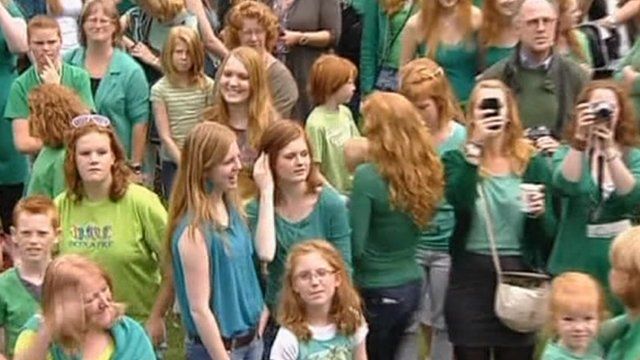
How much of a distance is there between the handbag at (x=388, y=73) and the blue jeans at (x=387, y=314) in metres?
2.93

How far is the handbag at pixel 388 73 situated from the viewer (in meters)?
9.99

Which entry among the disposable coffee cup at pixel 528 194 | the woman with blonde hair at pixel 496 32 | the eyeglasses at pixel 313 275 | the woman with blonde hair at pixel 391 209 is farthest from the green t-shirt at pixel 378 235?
the woman with blonde hair at pixel 496 32

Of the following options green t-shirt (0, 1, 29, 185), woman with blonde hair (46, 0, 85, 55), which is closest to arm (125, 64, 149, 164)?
green t-shirt (0, 1, 29, 185)

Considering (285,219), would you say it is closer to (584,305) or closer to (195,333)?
(195,333)

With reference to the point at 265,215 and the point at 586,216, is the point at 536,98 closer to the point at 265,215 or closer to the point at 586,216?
the point at 586,216

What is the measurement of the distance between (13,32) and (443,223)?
9.80 feet

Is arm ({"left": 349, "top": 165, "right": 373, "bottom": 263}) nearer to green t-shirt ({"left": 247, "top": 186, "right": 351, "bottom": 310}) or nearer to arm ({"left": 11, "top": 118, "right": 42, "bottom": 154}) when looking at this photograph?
green t-shirt ({"left": 247, "top": 186, "right": 351, "bottom": 310})

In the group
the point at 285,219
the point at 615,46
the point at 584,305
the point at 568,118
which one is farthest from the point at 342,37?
the point at 584,305

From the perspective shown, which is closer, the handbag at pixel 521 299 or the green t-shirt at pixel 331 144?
the handbag at pixel 521 299

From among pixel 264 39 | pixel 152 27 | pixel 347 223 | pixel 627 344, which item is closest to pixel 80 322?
pixel 347 223

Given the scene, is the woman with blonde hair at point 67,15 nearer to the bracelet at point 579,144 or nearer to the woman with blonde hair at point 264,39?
the woman with blonde hair at point 264,39

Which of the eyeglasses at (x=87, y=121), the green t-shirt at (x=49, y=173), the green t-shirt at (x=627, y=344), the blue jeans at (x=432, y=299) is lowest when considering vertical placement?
the blue jeans at (x=432, y=299)

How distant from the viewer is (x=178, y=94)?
9.20 m

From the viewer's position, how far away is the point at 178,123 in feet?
30.3
